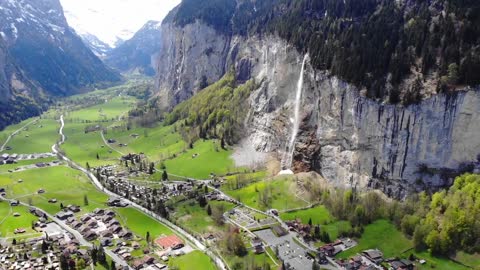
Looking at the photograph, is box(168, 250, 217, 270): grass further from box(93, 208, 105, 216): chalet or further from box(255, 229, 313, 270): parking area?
box(93, 208, 105, 216): chalet

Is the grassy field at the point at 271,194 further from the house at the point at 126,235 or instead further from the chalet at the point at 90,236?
the chalet at the point at 90,236


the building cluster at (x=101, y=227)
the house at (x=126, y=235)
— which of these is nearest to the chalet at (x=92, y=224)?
the building cluster at (x=101, y=227)

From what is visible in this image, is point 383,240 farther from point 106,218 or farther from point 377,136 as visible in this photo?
point 106,218

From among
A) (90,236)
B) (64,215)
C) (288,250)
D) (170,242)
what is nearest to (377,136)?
(288,250)

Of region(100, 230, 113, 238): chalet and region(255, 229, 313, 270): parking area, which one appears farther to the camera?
region(100, 230, 113, 238): chalet

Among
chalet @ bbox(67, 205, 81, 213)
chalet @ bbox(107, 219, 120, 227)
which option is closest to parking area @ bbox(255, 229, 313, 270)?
chalet @ bbox(107, 219, 120, 227)

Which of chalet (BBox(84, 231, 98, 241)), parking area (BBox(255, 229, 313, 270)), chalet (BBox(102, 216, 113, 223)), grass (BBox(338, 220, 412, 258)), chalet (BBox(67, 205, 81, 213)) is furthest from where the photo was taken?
chalet (BBox(67, 205, 81, 213))

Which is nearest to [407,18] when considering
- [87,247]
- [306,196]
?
[306,196]

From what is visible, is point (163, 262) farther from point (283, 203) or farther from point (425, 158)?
point (425, 158)
